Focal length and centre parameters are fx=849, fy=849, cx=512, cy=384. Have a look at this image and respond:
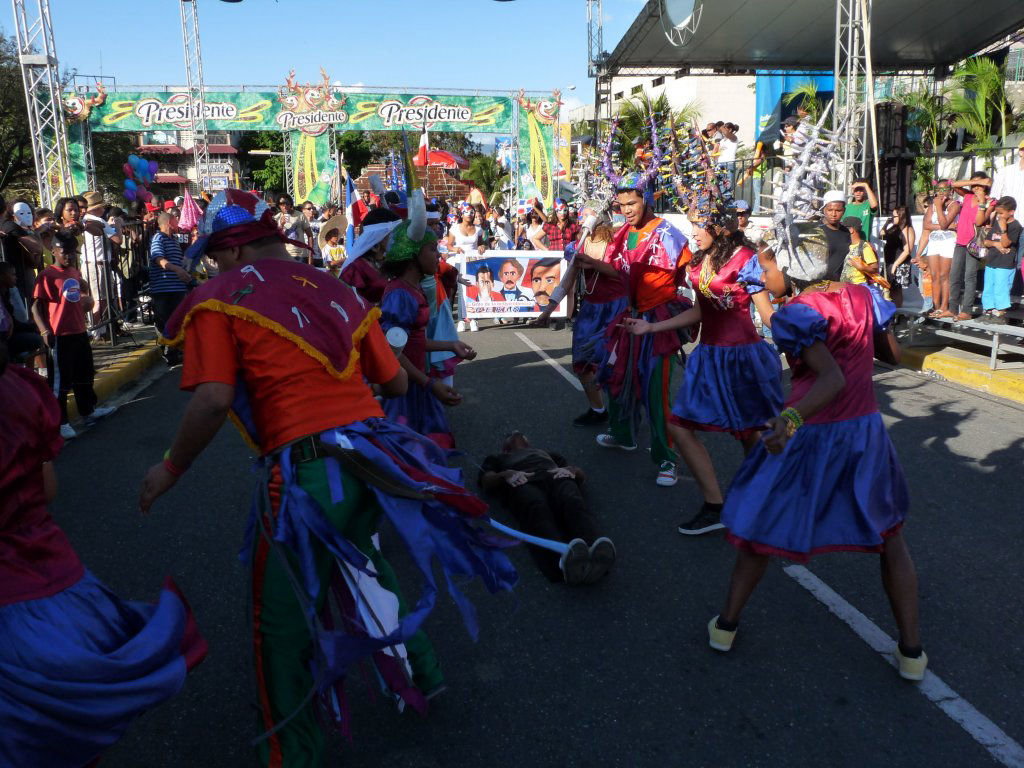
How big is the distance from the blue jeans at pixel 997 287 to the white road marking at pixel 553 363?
198 inches

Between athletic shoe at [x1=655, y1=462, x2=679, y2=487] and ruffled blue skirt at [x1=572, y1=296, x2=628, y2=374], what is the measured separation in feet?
3.60

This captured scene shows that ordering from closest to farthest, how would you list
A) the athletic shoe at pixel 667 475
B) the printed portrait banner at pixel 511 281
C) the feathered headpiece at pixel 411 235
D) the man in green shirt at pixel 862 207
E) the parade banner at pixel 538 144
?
1. the feathered headpiece at pixel 411 235
2. the athletic shoe at pixel 667 475
3. the man in green shirt at pixel 862 207
4. the printed portrait banner at pixel 511 281
5. the parade banner at pixel 538 144

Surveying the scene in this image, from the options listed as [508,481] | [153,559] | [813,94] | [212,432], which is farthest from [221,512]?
[813,94]

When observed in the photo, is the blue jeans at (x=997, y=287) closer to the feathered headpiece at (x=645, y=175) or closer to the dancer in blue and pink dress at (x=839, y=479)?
the feathered headpiece at (x=645, y=175)

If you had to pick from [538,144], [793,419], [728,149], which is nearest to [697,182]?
[793,419]

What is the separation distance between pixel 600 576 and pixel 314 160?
24106 mm

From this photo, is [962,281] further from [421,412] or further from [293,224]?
[293,224]

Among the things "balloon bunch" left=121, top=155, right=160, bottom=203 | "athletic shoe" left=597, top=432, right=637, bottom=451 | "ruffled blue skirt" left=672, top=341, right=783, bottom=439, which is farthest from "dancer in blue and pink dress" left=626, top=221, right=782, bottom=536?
"balloon bunch" left=121, top=155, right=160, bottom=203

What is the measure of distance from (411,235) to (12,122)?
3284 centimetres

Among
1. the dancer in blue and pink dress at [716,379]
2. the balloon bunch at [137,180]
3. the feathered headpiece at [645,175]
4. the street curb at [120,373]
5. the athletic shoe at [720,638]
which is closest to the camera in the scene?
the athletic shoe at [720,638]

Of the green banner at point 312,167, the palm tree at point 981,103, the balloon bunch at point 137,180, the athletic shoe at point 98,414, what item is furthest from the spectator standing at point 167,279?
the palm tree at point 981,103

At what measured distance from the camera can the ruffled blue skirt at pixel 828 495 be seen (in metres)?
3.06

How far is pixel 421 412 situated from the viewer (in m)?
4.60

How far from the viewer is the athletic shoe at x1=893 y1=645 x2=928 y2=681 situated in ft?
10.4
